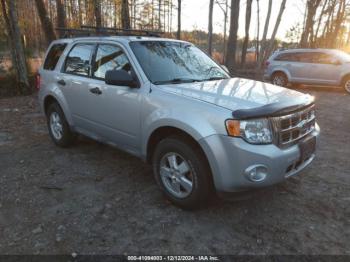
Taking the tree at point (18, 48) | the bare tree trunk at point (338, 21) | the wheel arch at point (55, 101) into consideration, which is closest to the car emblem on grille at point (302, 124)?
the wheel arch at point (55, 101)

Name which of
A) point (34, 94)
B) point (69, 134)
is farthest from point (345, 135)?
point (34, 94)

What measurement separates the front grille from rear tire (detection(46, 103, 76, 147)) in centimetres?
359

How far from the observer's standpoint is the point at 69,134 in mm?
5391

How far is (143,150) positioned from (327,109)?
292 inches

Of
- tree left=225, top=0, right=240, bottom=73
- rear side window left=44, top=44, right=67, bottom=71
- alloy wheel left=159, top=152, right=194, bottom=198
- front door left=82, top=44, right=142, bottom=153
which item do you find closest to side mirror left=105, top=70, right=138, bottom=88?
front door left=82, top=44, right=142, bottom=153

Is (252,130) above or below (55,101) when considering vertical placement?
above

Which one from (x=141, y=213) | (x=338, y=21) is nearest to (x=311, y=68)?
(x=141, y=213)

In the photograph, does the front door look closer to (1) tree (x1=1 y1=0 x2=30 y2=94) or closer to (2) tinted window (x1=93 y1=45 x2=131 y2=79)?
(2) tinted window (x1=93 y1=45 x2=131 y2=79)

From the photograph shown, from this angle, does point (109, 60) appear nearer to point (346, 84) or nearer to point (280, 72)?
point (346, 84)

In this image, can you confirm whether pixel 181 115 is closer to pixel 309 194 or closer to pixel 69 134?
pixel 309 194

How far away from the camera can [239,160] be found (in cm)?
293

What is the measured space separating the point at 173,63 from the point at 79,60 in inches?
63.6

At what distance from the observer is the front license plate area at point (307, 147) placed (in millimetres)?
3285

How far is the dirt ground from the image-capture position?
2.97 meters
